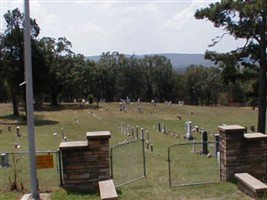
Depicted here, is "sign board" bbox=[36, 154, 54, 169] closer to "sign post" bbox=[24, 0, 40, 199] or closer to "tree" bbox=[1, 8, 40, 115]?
"sign post" bbox=[24, 0, 40, 199]

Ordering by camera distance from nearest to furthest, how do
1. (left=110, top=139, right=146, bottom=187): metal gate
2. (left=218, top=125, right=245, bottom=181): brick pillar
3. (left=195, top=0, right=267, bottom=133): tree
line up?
(left=218, top=125, right=245, bottom=181): brick pillar, (left=110, top=139, right=146, bottom=187): metal gate, (left=195, top=0, right=267, bottom=133): tree

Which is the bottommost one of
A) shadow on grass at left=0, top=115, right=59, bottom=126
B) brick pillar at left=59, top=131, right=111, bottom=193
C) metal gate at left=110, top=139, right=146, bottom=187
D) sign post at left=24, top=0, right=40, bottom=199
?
shadow on grass at left=0, top=115, right=59, bottom=126

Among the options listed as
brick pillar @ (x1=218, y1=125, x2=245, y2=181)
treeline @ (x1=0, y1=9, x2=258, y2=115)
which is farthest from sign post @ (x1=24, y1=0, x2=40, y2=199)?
treeline @ (x1=0, y1=9, x2=258, y2=115)

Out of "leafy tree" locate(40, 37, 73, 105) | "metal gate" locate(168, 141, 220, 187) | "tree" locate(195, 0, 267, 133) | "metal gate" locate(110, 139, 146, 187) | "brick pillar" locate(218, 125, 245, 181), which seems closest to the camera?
"brick pillar" locate(218, 125, 245, 181)

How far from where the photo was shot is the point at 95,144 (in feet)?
32.0

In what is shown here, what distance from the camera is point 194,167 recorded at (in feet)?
47.8

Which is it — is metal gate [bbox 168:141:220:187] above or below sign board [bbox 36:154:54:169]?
below

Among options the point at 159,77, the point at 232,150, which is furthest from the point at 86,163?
the point at 159,77

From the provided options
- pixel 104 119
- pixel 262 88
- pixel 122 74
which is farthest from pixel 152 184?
pixel 122 74

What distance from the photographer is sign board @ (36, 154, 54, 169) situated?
9.58 meters

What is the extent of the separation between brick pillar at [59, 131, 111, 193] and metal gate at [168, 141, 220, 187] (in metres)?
1.70

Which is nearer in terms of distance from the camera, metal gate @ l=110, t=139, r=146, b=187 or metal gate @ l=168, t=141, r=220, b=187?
metal gate @ l=168, t=141, r=220, b=187

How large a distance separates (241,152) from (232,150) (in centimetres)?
24

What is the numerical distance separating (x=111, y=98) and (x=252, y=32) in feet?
213
